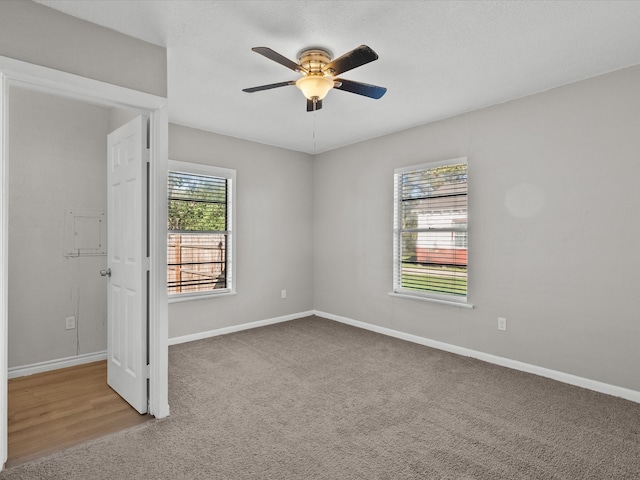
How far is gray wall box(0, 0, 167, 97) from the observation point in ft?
6.49

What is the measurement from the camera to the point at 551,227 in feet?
10.6

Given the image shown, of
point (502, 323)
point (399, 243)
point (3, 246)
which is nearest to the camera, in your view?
point (3, 246)

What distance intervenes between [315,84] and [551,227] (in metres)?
2.42

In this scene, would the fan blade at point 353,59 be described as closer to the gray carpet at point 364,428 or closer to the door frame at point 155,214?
the door frame at point 155,214

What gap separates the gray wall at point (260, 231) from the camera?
4.41 m

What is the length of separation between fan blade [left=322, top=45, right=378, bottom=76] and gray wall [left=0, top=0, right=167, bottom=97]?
47.6 inches

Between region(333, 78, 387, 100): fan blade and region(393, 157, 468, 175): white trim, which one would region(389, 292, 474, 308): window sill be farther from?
region(333, 78, 387, 100): fan blade

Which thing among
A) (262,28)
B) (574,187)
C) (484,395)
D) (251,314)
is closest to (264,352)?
(251,314)

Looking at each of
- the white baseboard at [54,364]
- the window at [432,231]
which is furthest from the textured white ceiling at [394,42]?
the white baseboard at [54,364]

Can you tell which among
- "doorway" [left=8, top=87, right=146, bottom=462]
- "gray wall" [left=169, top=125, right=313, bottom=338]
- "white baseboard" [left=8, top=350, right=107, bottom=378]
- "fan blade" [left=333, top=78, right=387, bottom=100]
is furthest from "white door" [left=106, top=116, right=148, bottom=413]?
"fan blade" [left=333, top=78, right=387, bottom=100]

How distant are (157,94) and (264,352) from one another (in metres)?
2.72

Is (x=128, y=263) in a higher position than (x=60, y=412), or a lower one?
higher

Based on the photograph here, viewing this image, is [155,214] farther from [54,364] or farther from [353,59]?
[54,364]

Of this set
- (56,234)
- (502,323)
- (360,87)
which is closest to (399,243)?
(502,323)
